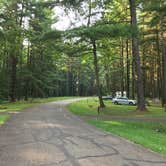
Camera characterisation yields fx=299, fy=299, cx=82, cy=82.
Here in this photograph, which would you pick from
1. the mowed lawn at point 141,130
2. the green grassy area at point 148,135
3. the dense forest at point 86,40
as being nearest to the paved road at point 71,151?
the green grassy area at point 148,135

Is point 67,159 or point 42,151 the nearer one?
point 67,159

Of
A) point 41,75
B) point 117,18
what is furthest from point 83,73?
point 117,18

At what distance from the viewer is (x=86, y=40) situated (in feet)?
91.2

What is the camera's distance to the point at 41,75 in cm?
5141

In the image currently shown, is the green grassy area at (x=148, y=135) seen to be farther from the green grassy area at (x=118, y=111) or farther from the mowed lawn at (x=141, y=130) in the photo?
the green grassy area at (x=118, y=111)

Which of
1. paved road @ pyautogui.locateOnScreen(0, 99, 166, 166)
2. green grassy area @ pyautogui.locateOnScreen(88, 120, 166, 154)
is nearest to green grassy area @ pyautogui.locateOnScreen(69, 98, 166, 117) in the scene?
green grassy area @ pyautogui.locateOnScreen(88, 120, 166, 154)

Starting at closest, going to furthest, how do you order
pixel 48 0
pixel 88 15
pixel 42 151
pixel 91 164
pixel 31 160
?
pixel 91 164 → pixel 31 160 → pixel 42 151 → pixel 48 0 → pixel 88 15

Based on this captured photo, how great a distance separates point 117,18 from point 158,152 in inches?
950

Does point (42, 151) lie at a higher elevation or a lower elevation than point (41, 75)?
lower

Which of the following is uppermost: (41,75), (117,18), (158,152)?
(117,18)

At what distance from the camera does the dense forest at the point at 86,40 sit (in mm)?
23922

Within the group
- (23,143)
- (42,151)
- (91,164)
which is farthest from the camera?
(23,143)

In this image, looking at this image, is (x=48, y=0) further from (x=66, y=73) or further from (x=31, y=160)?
(x=66, y=73)

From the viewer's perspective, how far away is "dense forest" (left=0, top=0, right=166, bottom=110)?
23922 mm
